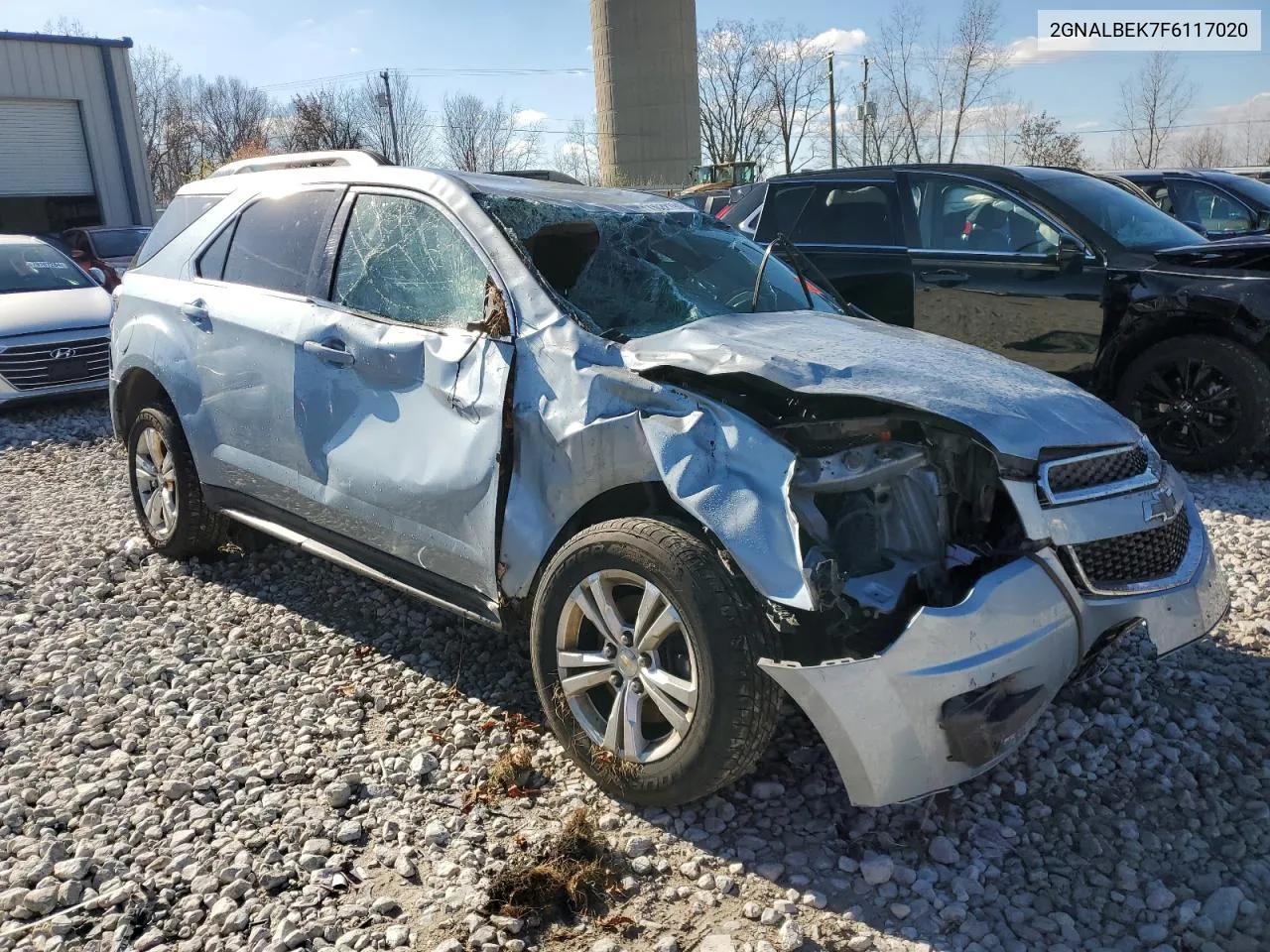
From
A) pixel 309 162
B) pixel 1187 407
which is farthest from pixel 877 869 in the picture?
pixel 1187 407

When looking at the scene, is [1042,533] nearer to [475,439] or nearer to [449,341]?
[475,439]

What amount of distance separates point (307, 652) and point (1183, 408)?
5143mm

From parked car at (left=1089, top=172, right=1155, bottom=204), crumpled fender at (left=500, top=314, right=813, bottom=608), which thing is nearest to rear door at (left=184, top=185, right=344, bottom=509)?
crumpled fender at (left=500, top=314, right=813, bottom=608)

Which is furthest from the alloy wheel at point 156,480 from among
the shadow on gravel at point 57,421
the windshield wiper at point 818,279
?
the shadow on gravel at point 57,421

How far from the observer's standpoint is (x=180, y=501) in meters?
4.74

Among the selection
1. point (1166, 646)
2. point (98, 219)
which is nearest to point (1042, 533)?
point (1166, 646)

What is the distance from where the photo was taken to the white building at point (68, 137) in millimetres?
21297

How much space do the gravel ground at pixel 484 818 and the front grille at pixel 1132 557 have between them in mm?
665

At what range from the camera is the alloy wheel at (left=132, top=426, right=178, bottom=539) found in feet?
15.8

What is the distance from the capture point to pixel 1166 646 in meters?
2.92

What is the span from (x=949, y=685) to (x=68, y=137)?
25.0 meters

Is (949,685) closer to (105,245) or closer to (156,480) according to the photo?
(156,480)

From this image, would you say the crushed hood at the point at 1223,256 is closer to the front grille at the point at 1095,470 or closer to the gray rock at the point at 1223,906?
the front grille at the point at 1095,470

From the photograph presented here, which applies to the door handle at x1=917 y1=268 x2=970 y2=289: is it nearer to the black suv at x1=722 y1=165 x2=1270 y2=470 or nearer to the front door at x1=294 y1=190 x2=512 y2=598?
the black suv at x1=722 y1=165 x2=1270 y2=470
